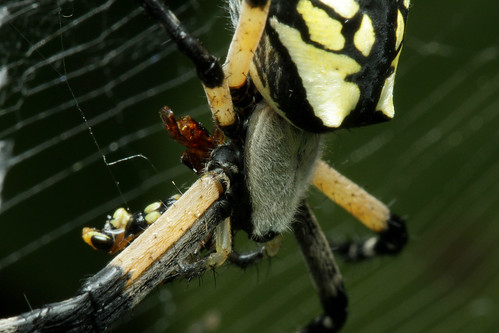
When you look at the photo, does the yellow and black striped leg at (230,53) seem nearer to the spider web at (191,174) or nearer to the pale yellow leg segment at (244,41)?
the pale yellow leg segment at (244,41)

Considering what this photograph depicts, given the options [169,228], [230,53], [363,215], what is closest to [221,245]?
[169,228]

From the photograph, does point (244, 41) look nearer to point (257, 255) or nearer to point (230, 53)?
point (230, 53)

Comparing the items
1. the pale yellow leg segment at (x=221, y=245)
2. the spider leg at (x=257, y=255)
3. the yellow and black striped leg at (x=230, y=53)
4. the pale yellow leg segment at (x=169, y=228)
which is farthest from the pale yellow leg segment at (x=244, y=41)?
the spider leg at (x=257, y=255)

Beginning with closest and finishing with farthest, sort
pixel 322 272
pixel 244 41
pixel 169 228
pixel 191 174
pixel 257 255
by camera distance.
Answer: pixel 244 41
pixel 169 228
pixel 257 255
pixel 322 272
pixel 191 174

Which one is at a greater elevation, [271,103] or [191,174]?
[271,103]

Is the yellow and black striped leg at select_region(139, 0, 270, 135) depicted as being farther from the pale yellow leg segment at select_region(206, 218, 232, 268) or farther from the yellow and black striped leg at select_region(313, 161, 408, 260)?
the yellow and black striped leg at select_region(313, 161, 408, 260)

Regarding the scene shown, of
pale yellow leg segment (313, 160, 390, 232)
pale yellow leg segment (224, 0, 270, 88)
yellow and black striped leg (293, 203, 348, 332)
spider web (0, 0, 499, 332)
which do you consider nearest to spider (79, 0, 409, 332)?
pale yellow leg segment (224, 0, 270, 88)

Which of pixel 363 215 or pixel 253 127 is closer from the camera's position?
pixel 253 127
